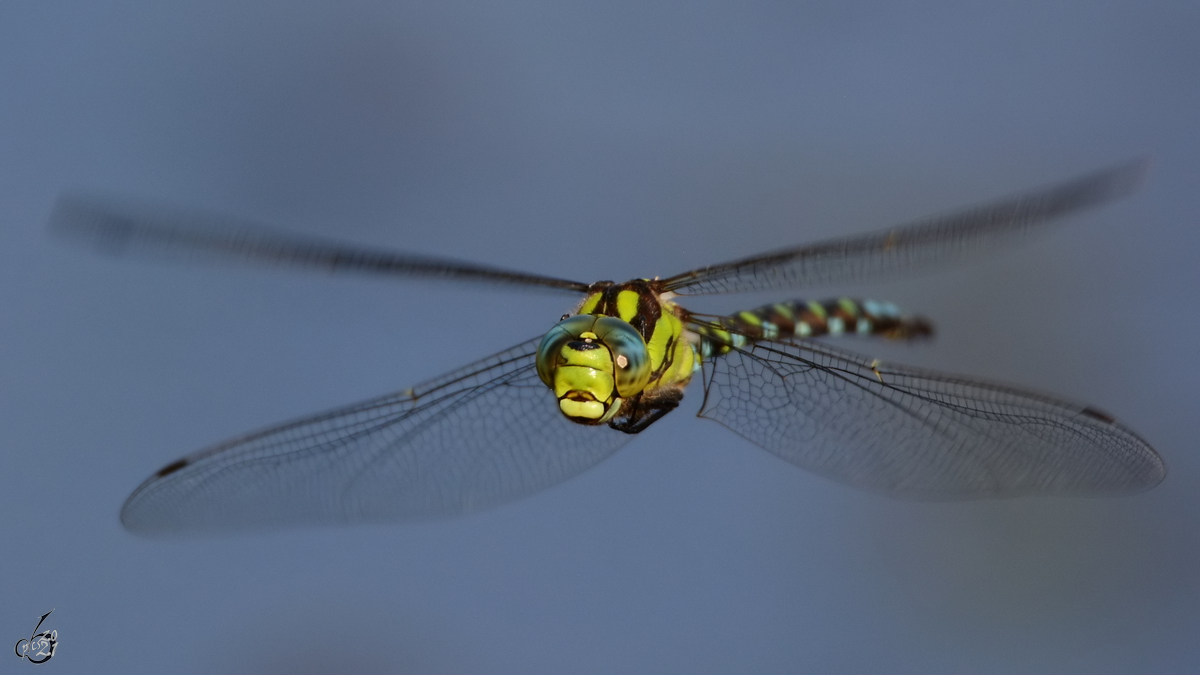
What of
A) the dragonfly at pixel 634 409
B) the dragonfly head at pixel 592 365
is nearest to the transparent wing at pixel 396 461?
the dragonfly at pixel 634 409

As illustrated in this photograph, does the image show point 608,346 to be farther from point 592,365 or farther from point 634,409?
point 634,409

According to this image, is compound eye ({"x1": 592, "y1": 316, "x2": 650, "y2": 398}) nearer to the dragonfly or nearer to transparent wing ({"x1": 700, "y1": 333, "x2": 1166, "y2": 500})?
the dragonfly

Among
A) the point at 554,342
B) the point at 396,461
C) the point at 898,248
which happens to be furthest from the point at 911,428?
→ the point at 396,461

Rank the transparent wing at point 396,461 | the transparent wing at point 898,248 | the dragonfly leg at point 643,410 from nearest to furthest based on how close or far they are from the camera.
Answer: the transparent wing at point 898,248, the dragonfly leg at point 643,410, the transparent wing at point 396,461

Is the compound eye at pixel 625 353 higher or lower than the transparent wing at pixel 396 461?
higher

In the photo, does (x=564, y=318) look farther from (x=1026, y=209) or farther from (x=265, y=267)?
(x=1026, y=209)

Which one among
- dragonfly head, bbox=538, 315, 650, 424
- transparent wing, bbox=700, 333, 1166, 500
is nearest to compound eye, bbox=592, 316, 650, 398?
dragonfly head, bbox=538, 315, 650, 424

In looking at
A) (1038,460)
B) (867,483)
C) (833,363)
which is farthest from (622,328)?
(1038,460)

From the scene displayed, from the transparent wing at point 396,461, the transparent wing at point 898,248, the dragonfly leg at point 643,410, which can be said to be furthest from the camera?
the transparent wing at point 396,461

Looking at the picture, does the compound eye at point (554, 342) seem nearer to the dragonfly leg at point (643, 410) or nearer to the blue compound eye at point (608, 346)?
the blue compound eye at point (608, 346)
